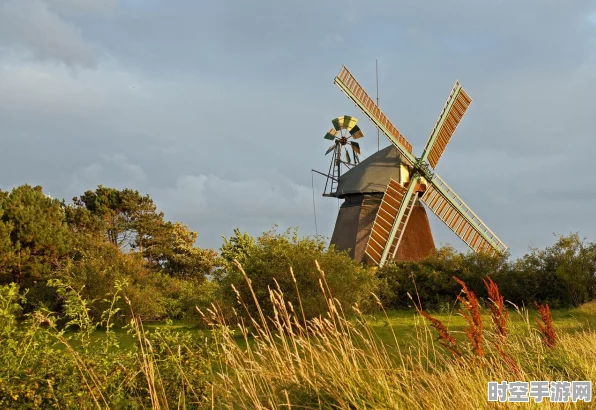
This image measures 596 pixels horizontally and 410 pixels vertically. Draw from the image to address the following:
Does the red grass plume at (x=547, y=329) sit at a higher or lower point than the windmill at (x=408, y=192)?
lower

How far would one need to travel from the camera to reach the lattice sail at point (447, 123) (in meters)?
26.2

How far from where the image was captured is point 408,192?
24609mm

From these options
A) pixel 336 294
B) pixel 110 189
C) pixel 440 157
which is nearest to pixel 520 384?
→ pixel 336 294

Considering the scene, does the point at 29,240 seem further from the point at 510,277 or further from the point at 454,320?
the point at 510,277

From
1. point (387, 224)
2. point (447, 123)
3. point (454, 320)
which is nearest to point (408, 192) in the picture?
point (387, 224)

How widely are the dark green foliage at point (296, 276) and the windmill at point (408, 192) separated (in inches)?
277

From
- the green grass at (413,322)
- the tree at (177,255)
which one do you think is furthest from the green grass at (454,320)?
the tree at (177,255)

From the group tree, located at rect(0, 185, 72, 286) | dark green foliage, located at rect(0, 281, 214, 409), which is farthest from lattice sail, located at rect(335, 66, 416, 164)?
dark green foliage, located at rect(0, 281, 214, 409)

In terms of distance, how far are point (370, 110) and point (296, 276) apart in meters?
12.2

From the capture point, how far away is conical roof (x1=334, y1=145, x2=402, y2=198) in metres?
25.1

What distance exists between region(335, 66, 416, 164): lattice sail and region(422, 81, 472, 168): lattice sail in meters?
1.05

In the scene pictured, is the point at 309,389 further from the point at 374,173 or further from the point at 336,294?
the point at 374,173

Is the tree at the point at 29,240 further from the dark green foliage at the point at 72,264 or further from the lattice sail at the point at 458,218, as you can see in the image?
the lattice sail at the point at 458,218

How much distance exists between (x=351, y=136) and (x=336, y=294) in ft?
44.7
